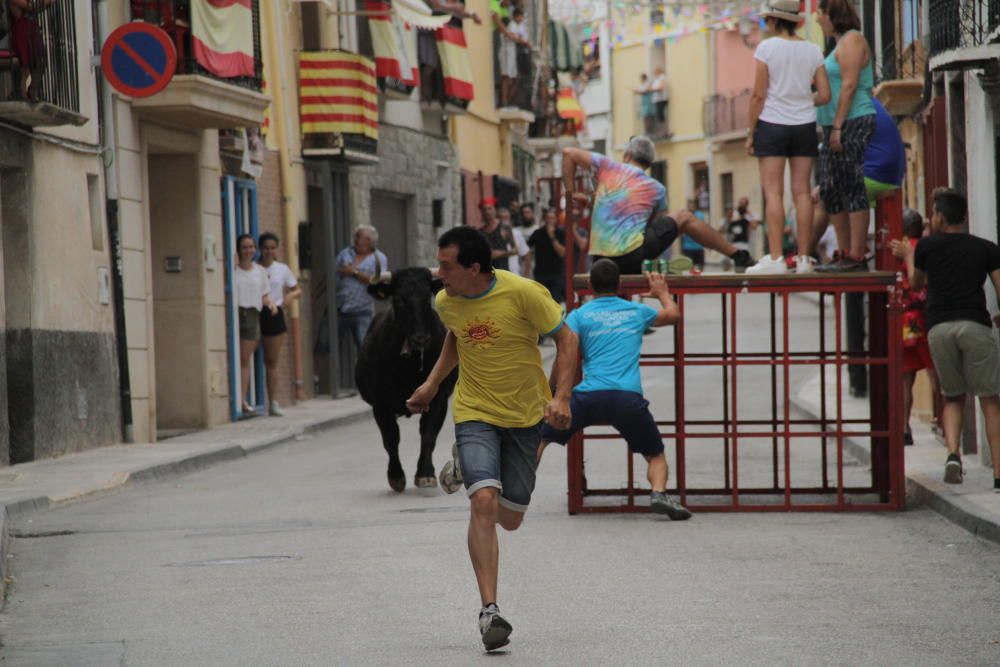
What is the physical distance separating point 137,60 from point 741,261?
7776 mm

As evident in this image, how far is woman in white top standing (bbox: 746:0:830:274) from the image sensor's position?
1349cm

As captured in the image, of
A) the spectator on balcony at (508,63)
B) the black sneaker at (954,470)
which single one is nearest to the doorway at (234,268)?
the black sneaker at (954,470)

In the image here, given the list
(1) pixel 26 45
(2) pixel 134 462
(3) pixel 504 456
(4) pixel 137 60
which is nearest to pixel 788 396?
(3) pixel 504 456

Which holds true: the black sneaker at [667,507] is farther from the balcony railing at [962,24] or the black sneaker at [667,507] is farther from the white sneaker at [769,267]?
the balcony railing at [962,24]

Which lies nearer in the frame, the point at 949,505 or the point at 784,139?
the point at 949,505

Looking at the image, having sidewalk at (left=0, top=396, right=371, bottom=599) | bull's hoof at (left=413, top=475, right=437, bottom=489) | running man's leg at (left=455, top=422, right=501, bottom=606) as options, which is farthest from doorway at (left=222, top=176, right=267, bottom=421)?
running man's leg at (left=455, top=422, right=501, bottom=606)

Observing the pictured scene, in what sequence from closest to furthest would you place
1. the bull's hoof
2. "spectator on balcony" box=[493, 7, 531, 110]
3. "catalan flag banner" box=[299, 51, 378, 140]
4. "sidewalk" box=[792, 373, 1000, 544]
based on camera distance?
"sidewalk" box=[792, 373, 1000, 544] < the bull's hoof < "catalan flag banner" box=[299, 51, 378, 140] < "spectator on balcony" box=[493, 7, 531, 110]

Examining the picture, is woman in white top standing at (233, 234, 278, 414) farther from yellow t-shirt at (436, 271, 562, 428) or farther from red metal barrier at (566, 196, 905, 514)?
yellow t-shirt at (436, 271, 562, 428)

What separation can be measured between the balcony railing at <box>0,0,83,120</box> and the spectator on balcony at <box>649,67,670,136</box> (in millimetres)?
54909

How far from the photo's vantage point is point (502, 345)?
8789mm

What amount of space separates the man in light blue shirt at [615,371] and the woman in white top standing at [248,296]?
36.7ft

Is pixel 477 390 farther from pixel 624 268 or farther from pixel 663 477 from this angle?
pixel 624 268

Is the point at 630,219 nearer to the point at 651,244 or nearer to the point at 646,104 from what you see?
the point at 651,244

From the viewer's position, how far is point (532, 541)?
11766 millimetres
